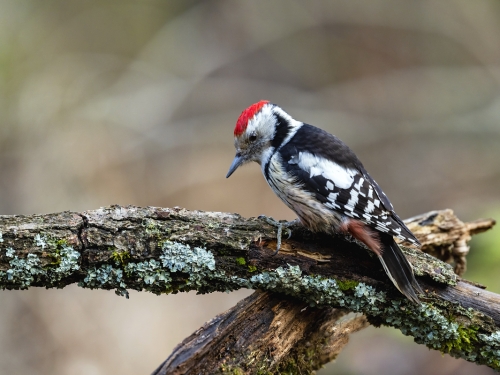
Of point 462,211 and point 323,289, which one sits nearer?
point 323,289

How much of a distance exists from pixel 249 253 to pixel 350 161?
3.13ft

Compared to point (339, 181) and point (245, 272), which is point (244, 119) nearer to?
point (339, 181)

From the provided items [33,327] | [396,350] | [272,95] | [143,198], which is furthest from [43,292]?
[272,95]

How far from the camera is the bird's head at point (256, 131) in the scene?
3.30 meters

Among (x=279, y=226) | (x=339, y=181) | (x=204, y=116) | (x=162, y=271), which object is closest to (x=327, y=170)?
(x=339, y=181)

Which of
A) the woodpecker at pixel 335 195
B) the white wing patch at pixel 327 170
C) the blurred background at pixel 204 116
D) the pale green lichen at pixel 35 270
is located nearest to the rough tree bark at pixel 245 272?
the pale green lichen at pixel 35 270

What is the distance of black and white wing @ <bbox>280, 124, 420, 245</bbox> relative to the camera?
2.60 m

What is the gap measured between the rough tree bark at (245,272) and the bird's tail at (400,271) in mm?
79

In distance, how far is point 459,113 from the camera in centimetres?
779

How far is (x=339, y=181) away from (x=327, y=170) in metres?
0.10

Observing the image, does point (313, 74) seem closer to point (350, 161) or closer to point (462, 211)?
point (462, 211)

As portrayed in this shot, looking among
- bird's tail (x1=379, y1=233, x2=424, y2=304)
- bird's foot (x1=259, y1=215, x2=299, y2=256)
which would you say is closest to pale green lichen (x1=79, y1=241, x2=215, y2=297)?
bird's foot (x1=259, y1=215, x2=299, y2=256)

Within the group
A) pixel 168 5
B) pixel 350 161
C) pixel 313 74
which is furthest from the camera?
pixel 313 74

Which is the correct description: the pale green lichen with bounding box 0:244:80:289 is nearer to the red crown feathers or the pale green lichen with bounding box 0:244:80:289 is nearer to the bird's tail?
the bird's tail
